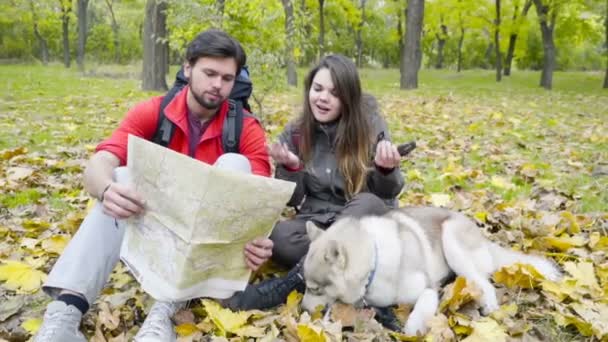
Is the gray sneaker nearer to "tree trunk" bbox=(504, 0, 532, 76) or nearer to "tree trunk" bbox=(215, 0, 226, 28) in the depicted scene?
"tree trunk" bbox=(215, 0, 226, 28)

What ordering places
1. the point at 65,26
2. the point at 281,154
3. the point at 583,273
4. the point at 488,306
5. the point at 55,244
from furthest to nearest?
the point at 65,26, the point at 55,244, the point at 281,154, the point at 583,273, the point at 488,306

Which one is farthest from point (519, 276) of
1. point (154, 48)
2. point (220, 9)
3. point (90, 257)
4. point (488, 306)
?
point (154, 48)

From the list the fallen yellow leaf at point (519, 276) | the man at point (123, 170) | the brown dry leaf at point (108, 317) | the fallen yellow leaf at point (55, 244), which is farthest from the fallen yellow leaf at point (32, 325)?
the fallen yellow leaf at point (519, 276)

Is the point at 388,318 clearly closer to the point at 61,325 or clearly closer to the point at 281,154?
the point at 281,154

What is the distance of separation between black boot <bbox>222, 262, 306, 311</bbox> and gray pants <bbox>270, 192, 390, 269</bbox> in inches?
7.9

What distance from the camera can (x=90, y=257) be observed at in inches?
103

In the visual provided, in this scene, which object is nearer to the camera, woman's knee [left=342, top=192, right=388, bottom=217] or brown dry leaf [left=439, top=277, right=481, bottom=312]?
brown dry leaf [left=439, top=277, right=481, bottom=312]

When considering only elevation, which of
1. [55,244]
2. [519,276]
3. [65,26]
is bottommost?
[55,244]

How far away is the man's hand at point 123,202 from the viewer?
7.94 ft

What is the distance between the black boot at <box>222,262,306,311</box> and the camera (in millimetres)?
2807

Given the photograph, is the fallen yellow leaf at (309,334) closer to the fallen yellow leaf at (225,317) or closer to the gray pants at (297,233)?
the fallen yellow leaf at (225,317)

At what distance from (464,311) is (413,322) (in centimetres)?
36

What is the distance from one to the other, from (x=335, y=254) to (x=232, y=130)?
1.25 meters

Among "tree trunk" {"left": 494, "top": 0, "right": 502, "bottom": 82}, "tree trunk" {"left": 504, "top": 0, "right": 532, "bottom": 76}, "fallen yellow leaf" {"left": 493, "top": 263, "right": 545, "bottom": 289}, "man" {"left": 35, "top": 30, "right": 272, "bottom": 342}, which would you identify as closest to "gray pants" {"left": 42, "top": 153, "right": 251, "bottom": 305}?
"man" {"left": 35, "top": 30, "right": 272, "bottom": 342}
